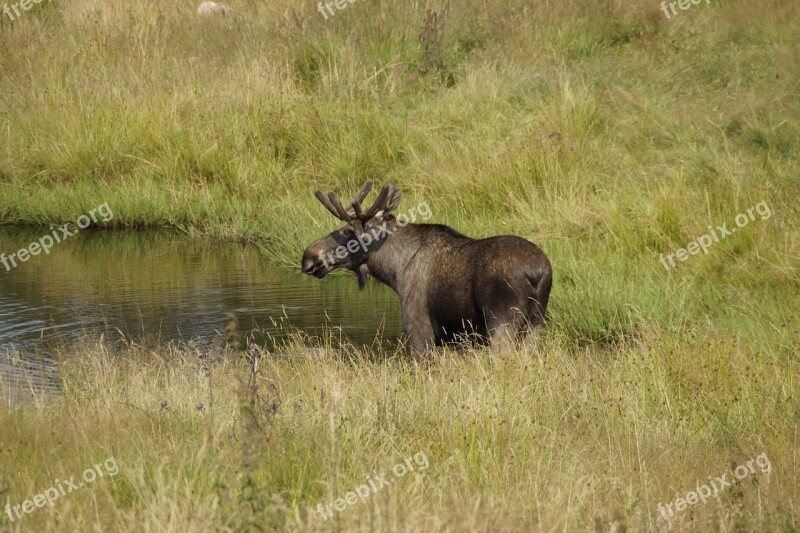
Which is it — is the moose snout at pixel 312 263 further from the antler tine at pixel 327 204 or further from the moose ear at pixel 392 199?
the moose ear at pixel 392 199

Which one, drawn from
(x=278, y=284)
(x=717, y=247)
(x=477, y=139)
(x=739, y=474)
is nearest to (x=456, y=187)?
(x=477, y=139)

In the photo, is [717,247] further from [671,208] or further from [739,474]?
[739,474]

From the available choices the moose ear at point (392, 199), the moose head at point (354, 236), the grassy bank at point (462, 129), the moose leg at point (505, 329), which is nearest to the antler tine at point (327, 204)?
the moose head at point (354, 236)

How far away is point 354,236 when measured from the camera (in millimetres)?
9289

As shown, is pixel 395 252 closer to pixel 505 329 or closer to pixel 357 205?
pixel 357 205

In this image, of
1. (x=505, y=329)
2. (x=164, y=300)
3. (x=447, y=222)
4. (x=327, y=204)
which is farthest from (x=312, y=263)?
(x=447, y=222)

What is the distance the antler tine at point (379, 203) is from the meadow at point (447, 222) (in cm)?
107

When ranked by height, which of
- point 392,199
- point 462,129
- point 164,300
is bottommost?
point 164,300

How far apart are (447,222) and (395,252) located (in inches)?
143

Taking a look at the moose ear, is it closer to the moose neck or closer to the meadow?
the moose neck

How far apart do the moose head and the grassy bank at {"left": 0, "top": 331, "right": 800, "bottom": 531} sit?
1.50 meters

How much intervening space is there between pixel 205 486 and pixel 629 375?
10.5ft

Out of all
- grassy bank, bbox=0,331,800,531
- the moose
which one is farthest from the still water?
grassy bank, bbox=0,331,800,531

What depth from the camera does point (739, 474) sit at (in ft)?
18.8
